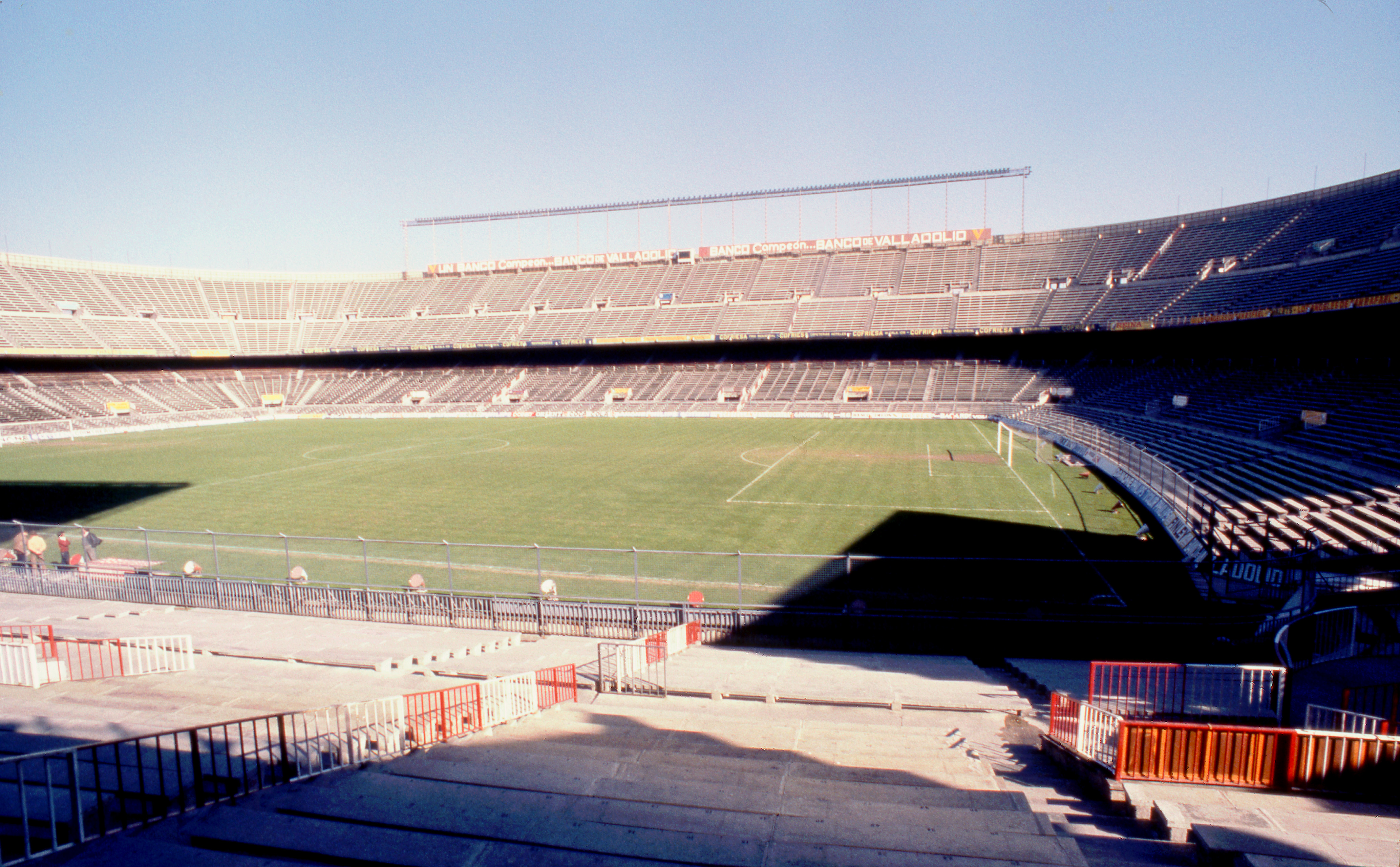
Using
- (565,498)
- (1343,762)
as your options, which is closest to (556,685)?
(1343,762)

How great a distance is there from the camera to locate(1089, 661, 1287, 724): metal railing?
8.45 metres

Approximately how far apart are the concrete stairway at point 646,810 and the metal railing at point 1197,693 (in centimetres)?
231

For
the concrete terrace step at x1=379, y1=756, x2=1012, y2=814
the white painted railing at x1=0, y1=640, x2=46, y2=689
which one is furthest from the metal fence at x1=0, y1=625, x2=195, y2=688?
the concrete terrace step at x1=379, y1=756, x2=1012, y2=814

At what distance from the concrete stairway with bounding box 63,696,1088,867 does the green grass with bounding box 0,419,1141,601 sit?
798 centimetres

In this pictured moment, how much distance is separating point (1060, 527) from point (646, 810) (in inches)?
763

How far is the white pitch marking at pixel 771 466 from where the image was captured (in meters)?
26.3

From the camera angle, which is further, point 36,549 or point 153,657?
point 36,549

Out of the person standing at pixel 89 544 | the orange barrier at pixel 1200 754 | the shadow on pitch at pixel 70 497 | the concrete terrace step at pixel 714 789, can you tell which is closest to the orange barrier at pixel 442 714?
the concrete terrace step at pixel 714 789

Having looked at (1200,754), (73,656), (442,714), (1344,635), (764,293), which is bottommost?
(73,656)

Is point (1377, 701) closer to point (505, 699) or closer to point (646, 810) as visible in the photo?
point (646, 810)

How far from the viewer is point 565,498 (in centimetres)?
2584

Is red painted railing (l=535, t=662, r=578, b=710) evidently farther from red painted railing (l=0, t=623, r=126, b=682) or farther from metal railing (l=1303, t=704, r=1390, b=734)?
metal railing (l=1303, t=704, r=1390, b=734)

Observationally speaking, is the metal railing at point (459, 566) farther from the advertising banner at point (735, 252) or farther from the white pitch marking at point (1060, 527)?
the advertising banner at point (735, 252)

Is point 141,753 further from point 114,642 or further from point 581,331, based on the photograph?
point 581,331
